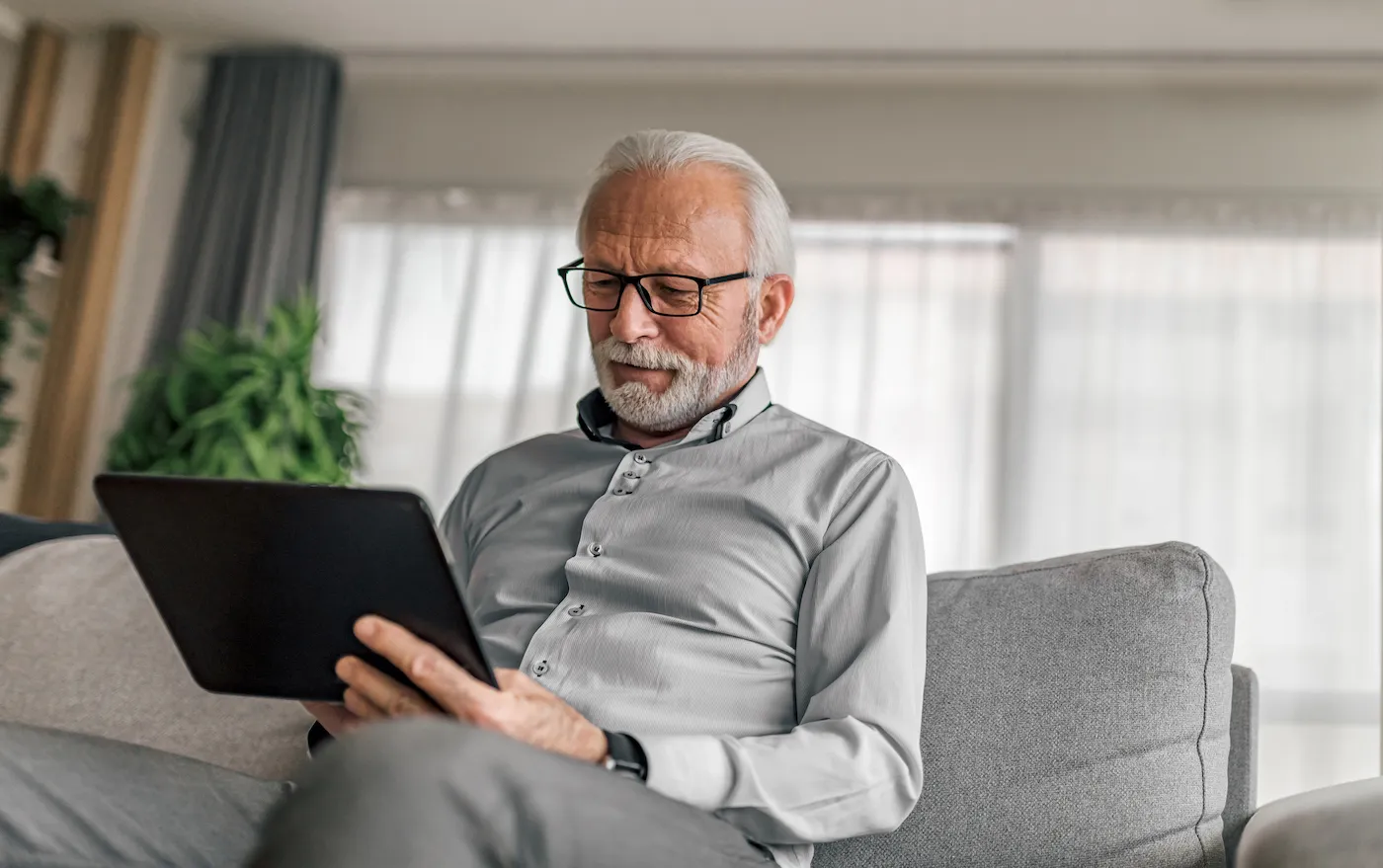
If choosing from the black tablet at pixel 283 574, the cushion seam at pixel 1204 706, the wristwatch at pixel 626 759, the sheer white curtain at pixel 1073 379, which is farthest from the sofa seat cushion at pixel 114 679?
the sheer white curtain at pixel 1073 379

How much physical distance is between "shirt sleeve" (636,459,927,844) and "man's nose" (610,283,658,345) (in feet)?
1.15

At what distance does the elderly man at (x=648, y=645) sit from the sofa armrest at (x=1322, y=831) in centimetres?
32

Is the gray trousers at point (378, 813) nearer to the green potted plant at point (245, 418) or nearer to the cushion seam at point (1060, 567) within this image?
the cushion seam at point (1060, 567)

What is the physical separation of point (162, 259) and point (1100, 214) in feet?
10.7

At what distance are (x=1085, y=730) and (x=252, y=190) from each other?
149 inches

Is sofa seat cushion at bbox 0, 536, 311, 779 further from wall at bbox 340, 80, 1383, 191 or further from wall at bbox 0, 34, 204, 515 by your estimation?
wall at bbox 340, 80, 1383, 191

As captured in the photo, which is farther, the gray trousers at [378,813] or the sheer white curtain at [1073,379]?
the sheer white curtain at [1073,379]

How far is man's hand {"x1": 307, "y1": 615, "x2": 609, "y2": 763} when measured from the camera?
39.8 inches

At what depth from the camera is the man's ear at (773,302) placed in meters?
1.71

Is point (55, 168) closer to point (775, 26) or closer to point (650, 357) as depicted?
point (775, 26)

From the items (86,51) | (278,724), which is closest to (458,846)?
Answer: (278,724)

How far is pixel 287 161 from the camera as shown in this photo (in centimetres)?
440

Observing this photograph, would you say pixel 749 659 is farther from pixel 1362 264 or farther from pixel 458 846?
pixel 1362 264

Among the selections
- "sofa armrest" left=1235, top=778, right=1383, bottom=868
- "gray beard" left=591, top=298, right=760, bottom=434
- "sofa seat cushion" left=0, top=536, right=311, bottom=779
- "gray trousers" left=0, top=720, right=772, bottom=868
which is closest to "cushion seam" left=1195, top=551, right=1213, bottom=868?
"sofa armrest" left=1235, top=778, right=1383, bottom=868
